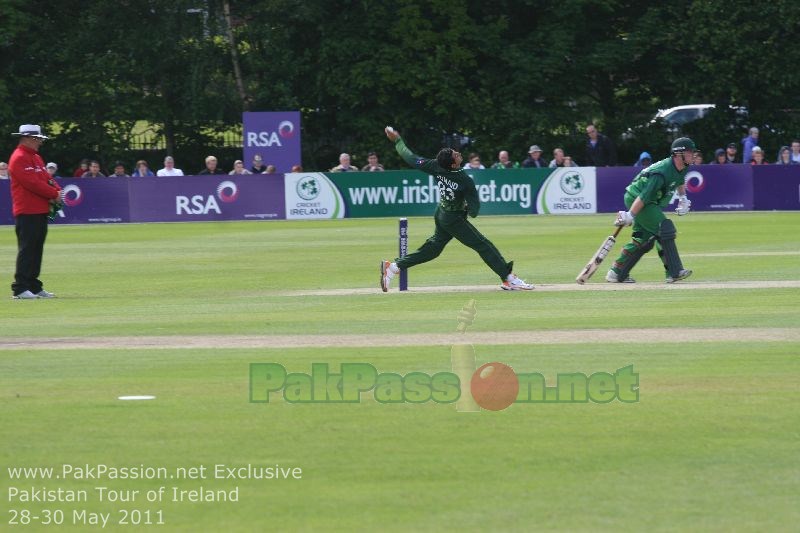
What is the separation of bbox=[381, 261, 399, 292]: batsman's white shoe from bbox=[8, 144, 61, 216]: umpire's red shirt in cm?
410

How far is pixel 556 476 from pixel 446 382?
274 cm

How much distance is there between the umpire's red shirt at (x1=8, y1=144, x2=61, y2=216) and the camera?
1780 cm

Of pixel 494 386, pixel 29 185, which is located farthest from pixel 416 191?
pixel 494 386

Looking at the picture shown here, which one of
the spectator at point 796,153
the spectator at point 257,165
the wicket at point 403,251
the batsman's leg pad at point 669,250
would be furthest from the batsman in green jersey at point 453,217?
the spectator at point 796,153

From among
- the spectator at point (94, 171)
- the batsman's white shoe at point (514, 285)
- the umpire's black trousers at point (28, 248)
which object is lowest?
the batsman's white shoe at point (514, 285)

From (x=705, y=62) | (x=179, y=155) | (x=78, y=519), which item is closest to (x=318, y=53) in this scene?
(x=179, y=155)

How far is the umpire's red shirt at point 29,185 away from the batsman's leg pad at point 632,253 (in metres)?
7.10

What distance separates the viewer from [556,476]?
317 inches

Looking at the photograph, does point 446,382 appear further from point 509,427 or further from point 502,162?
point 502,162

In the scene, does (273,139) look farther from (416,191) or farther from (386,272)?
(386,272)

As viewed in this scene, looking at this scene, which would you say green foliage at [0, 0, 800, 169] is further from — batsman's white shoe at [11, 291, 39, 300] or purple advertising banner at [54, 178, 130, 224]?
batsman's white shoe at [11, 291, 39, 300]

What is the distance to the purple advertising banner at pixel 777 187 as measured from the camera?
36.6 meters

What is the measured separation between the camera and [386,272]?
1797 cm

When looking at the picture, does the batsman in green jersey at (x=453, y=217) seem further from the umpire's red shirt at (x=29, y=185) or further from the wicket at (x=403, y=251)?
the umpire's red shirt at (x=29, y=185)
